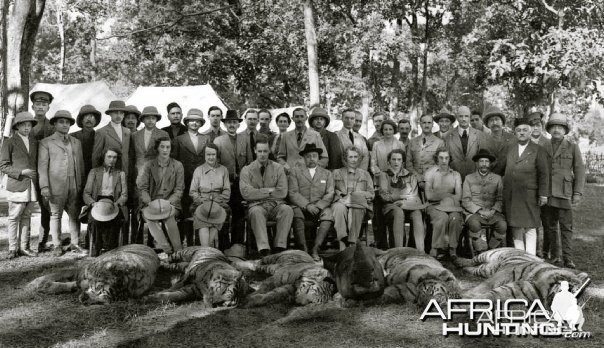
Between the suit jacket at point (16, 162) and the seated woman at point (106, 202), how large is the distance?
0.62 m

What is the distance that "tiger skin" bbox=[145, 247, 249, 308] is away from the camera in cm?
428

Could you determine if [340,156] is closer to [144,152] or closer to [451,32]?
[144,152]

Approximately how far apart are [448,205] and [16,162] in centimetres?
479

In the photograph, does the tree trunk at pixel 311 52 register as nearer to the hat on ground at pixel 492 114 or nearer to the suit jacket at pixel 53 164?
the hat on ground at pixel 492 114

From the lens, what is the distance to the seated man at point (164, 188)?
235 inches

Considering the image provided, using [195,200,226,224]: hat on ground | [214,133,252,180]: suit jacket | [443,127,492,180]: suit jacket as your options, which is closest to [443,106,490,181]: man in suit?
[443,127,492,180]: suit jacket

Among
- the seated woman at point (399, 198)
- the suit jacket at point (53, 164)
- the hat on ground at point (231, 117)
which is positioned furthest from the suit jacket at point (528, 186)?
the suit jacket at point (53, 164)

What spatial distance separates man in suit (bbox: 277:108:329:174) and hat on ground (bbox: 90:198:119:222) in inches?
79.7

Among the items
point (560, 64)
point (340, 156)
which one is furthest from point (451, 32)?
point (340, 156)

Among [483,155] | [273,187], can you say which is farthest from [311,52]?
[483,155]

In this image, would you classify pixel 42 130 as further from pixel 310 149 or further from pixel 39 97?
pixel 310 149

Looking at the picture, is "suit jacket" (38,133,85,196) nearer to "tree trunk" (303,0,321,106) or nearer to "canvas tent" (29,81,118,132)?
"tree trunk" (303,0,321,106)

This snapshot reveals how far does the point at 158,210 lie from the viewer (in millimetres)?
5926

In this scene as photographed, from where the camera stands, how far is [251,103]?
20.0 metres
